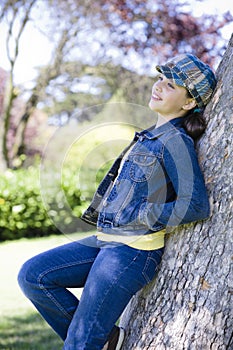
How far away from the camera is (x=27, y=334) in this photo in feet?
14.1

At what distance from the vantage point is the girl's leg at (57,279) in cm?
221

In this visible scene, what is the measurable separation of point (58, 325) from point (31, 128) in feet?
56.4

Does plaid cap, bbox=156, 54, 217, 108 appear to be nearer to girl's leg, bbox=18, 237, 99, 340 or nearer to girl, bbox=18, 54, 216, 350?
girl, bbox=18, 54, 216, 350

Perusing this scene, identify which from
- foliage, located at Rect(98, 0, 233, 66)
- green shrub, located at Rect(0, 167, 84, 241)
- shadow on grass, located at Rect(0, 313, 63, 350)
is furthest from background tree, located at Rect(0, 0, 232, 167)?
shadow on grass, located at Rect(0, 313, 63, 350)

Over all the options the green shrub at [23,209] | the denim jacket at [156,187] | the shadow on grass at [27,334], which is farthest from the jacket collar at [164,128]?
the green shrub at [23,209]

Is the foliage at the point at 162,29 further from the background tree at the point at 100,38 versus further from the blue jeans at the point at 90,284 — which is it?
the blue jeans at the point at 90,284

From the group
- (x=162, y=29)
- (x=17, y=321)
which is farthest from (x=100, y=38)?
(x=17, y=321)

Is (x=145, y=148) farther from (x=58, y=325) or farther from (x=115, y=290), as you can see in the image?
(x=58, y=325)

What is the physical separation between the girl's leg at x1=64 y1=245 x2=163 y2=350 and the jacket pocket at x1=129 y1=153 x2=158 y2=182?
0.27 meters

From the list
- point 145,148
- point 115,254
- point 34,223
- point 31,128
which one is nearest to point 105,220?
point 115,254

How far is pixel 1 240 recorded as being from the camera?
29.5 ft

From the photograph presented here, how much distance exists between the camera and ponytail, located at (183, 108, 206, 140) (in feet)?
6.97

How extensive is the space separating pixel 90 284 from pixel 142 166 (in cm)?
49

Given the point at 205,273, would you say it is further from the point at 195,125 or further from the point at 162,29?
the point at 162,29
